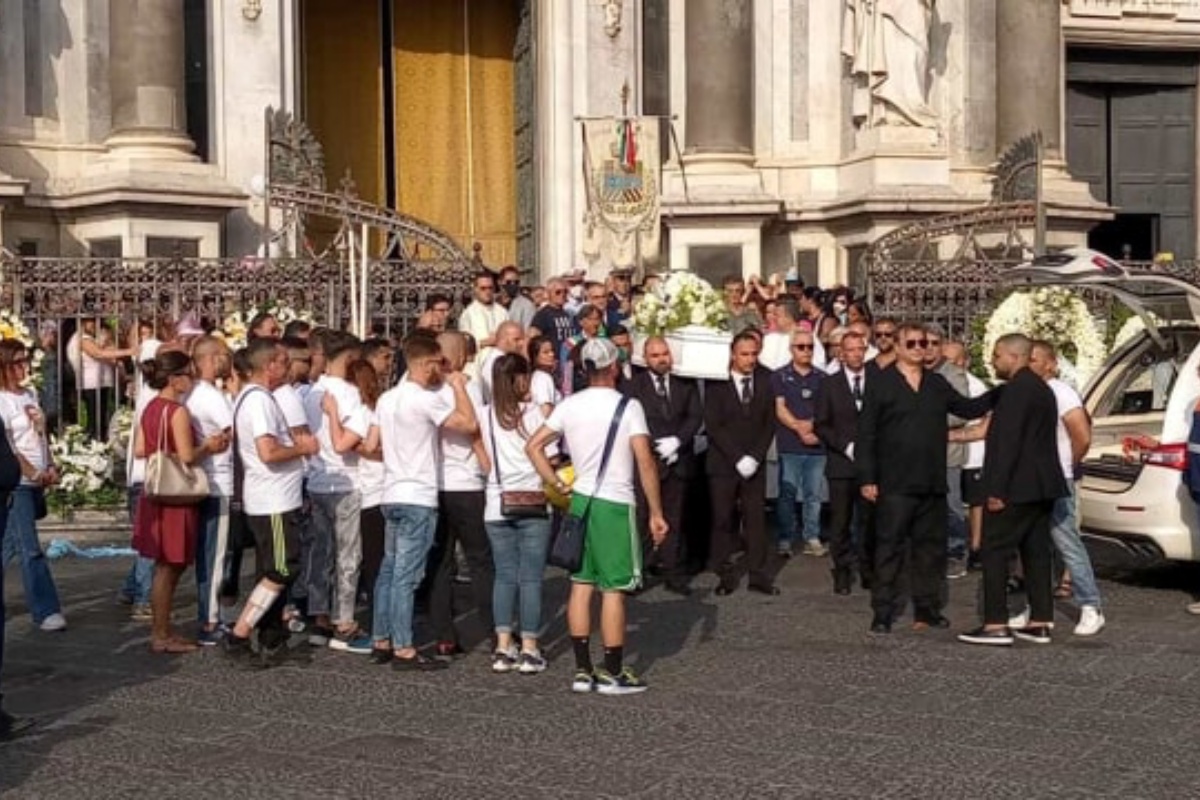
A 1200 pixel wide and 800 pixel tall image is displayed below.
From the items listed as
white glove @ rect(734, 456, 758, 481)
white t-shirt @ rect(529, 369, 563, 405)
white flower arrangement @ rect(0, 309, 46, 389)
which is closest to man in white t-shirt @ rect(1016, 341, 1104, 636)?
white glove @ rect(734, 456, 758, 481)

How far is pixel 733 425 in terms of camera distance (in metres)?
13.7

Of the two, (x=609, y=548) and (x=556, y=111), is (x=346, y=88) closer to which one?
(x=556, y=111)

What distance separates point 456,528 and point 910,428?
272 centimetres

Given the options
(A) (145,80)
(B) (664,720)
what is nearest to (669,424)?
(B) (664,720)

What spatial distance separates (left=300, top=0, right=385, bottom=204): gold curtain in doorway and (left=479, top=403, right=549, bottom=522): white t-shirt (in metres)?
14.7

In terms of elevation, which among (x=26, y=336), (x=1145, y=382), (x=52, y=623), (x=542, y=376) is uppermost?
(x=26, y=336)

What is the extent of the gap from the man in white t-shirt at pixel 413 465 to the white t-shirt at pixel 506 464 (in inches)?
6.1

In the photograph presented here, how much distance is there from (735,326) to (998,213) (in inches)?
232

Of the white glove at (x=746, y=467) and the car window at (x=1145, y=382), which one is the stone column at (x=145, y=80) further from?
the car window at (x=1145, y=382)

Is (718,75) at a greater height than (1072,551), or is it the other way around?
(718,75)

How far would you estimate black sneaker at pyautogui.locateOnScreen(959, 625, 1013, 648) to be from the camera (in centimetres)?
1117

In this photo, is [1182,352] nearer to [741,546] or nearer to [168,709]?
[741,546]

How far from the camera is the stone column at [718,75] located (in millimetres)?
23250

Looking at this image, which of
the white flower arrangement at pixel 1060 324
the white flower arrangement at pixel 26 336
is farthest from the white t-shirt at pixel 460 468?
the white flower arrangement at pixel 1060 324
